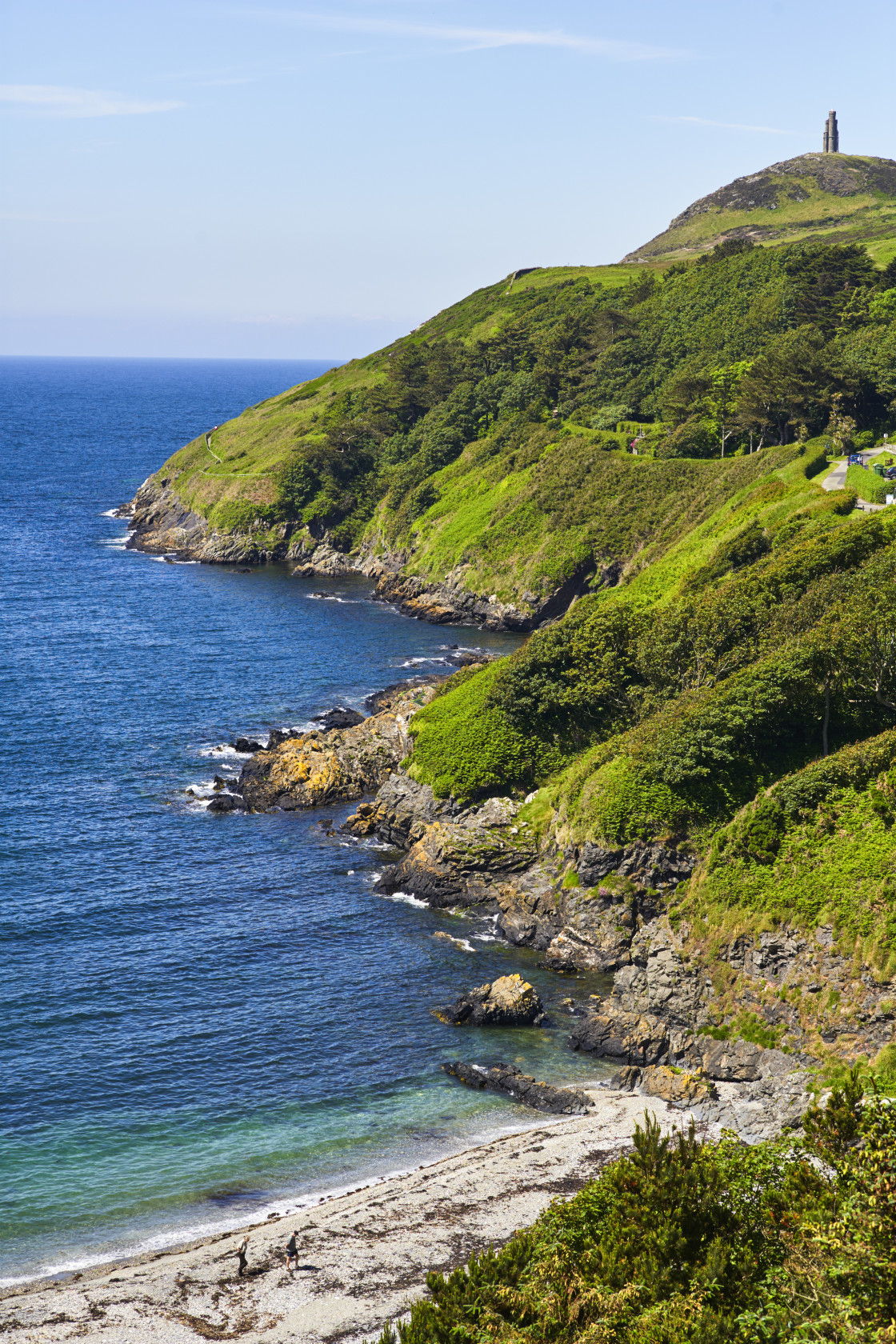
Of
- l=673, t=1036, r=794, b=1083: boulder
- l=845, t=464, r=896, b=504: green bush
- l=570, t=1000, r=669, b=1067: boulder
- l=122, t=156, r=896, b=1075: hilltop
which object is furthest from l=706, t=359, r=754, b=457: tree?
l=673, t=1036, r=794, b=1083: boulder

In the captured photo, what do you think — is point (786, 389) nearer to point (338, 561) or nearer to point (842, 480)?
point (842, 480)

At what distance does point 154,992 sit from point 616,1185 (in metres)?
33.6

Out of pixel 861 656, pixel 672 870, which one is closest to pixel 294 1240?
pixel 672 870

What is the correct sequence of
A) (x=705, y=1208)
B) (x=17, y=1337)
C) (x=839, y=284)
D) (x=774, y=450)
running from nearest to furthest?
(x=705, y=1208), (x=17, y=1337), (x=774, y=450), (x=839, y=284)

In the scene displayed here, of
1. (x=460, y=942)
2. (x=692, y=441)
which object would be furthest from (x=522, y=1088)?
(x=692, y=441)

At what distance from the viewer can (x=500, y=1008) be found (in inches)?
2158

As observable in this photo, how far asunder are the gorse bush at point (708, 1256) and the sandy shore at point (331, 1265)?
7511 mm

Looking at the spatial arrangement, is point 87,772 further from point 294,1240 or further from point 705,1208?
point 705,1208

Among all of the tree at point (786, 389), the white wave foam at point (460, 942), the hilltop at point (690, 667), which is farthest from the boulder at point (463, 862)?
the tree at point (786, 389)

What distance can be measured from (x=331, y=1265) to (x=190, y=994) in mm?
21637

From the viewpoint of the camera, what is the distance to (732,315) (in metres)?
157

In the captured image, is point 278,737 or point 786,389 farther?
point 786,389

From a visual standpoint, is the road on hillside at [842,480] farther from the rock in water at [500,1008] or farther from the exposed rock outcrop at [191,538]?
the exposed rock outcrop at [191,538]

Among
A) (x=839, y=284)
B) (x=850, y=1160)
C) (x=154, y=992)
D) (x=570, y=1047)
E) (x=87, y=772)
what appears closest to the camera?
(x=850, y=1160)
